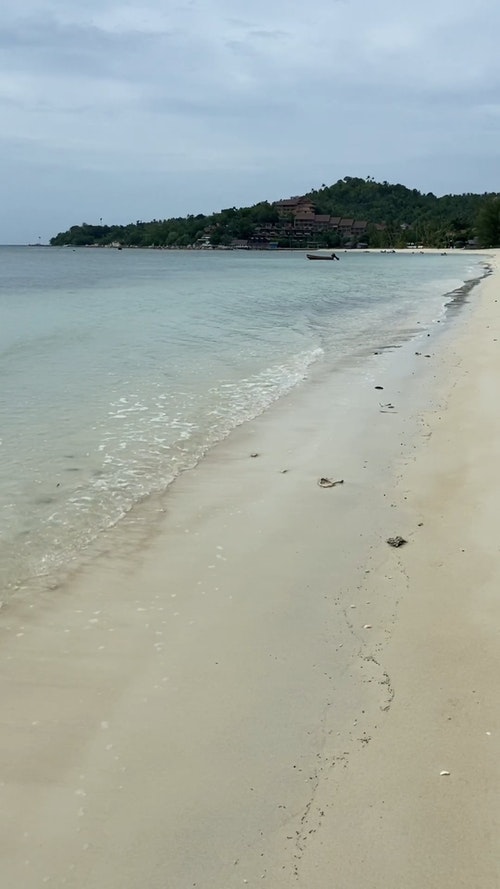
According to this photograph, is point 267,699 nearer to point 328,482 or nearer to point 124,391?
point 328,482

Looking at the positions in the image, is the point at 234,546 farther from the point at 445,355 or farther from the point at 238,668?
the point at 445,355

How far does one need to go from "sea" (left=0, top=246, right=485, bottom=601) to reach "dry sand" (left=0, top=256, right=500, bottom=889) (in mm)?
583

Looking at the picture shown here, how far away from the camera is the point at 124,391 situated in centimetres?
1216

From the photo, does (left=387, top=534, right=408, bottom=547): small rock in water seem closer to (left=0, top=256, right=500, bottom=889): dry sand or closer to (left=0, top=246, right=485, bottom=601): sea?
(left=0, top=256, right=500, bottom=889): dry sand

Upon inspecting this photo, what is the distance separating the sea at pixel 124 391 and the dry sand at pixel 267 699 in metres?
0.58

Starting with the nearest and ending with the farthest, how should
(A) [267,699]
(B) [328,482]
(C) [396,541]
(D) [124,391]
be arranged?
1. (A) [267,699]
2. (C) [396,541]
3. (B) [328,482]
4. (D) [124,391]

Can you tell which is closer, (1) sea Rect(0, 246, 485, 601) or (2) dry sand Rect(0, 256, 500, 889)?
(2) dry sand Rect(0, 256, 500, 889)

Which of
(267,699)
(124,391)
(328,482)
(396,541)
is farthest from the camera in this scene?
(124,391)

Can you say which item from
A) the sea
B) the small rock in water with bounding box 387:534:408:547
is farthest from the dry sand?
the sea

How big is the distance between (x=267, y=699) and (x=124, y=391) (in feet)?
29.3

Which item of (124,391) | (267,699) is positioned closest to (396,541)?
(267,699)

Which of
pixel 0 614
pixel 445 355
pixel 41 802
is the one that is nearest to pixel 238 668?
pixel 41 802

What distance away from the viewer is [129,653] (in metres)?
4.34

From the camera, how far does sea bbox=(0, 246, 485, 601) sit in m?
6.57
